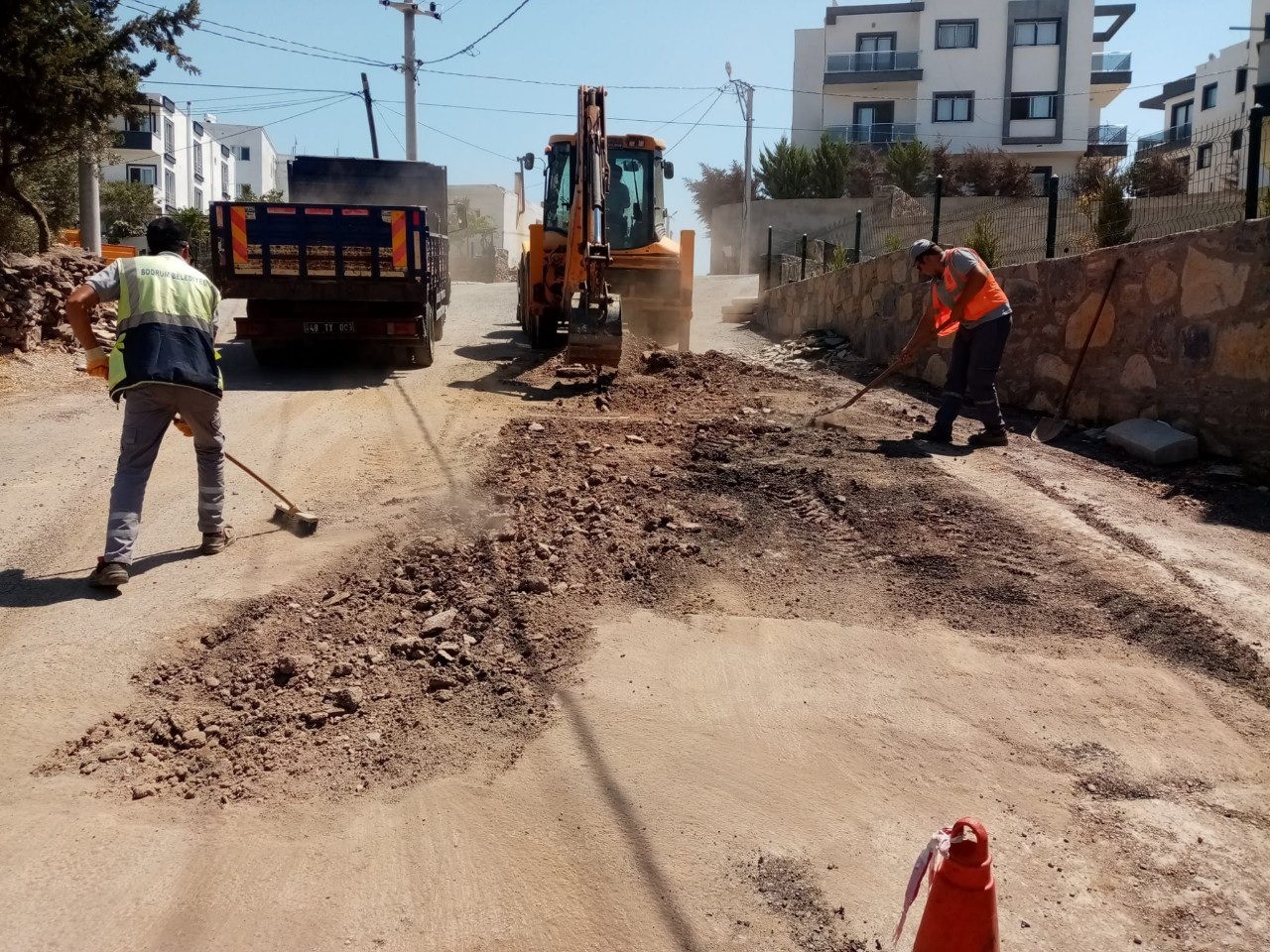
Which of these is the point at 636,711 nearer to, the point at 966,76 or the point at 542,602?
the point at 542,602

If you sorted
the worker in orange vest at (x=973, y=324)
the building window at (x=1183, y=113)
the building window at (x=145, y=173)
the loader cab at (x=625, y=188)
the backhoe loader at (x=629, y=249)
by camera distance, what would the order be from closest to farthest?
the worker in orange vest at (x=973, y=324), the backhoe loader at (x=629, y=249), the loader cab at (x=625, y=188), the building window at (x=1183, y=113), the building window at (x=145, y=173)

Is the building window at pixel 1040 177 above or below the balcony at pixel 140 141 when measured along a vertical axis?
below

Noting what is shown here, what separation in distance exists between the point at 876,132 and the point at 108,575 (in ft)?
139

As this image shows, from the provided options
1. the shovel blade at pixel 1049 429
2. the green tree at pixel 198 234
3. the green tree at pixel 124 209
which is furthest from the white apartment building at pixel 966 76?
the shovel blade at pixel 1049 429

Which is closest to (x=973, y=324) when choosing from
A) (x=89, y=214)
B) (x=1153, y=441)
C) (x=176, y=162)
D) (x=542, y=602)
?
(x=1153, y=441)

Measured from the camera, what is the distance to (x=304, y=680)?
13.9ft

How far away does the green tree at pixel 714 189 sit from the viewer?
42.4m

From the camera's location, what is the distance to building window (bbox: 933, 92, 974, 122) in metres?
42.5

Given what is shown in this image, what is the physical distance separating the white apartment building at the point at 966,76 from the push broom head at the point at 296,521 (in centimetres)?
3998

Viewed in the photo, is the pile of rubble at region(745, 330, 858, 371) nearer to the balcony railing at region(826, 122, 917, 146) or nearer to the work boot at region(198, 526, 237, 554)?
the work boot at region(198, 526, 237, 554)

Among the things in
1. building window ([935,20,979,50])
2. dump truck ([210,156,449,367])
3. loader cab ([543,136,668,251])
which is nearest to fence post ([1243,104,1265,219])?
loader cab ([543,136,668,251])

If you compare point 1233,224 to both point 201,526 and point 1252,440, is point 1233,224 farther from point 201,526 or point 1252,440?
point 201,526

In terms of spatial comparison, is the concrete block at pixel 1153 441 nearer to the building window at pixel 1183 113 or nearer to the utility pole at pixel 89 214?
the utility pole at pixel 89 214

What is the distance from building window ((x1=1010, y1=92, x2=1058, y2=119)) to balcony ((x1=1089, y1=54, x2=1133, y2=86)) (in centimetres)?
280
